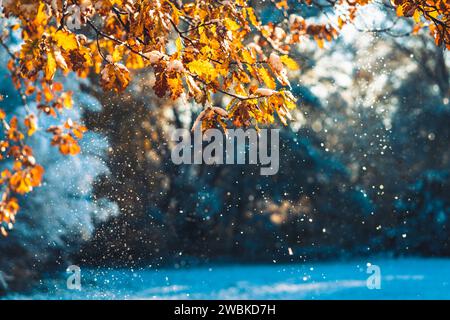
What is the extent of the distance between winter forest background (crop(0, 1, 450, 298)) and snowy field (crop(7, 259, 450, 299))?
1.48 feet

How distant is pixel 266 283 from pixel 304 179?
9.27 feet

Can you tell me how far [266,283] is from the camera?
365 inches

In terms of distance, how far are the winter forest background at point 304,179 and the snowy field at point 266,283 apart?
45cm

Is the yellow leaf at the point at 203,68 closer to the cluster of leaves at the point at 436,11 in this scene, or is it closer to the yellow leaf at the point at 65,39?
the yellow leaf at the point at 65,39

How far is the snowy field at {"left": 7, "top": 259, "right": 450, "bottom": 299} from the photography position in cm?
829

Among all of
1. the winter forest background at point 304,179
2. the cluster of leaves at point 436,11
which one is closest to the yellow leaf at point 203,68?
the cluster of leaves at point 436,11

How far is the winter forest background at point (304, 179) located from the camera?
992 centimetres

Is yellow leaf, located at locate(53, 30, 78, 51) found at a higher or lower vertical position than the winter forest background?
lower

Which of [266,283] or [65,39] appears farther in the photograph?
[266,283]

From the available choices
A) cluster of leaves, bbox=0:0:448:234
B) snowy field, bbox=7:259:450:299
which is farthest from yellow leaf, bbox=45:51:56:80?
snowy field, bbox=7:259:450:299

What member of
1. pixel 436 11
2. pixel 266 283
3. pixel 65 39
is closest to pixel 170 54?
pixel 65 39

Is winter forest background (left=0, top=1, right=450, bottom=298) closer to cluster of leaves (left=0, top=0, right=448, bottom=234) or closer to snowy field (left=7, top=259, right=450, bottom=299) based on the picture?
snowy field (left=7, top=259, right=450, bottom=299)

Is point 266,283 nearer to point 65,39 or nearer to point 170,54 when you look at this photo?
point 170,54
